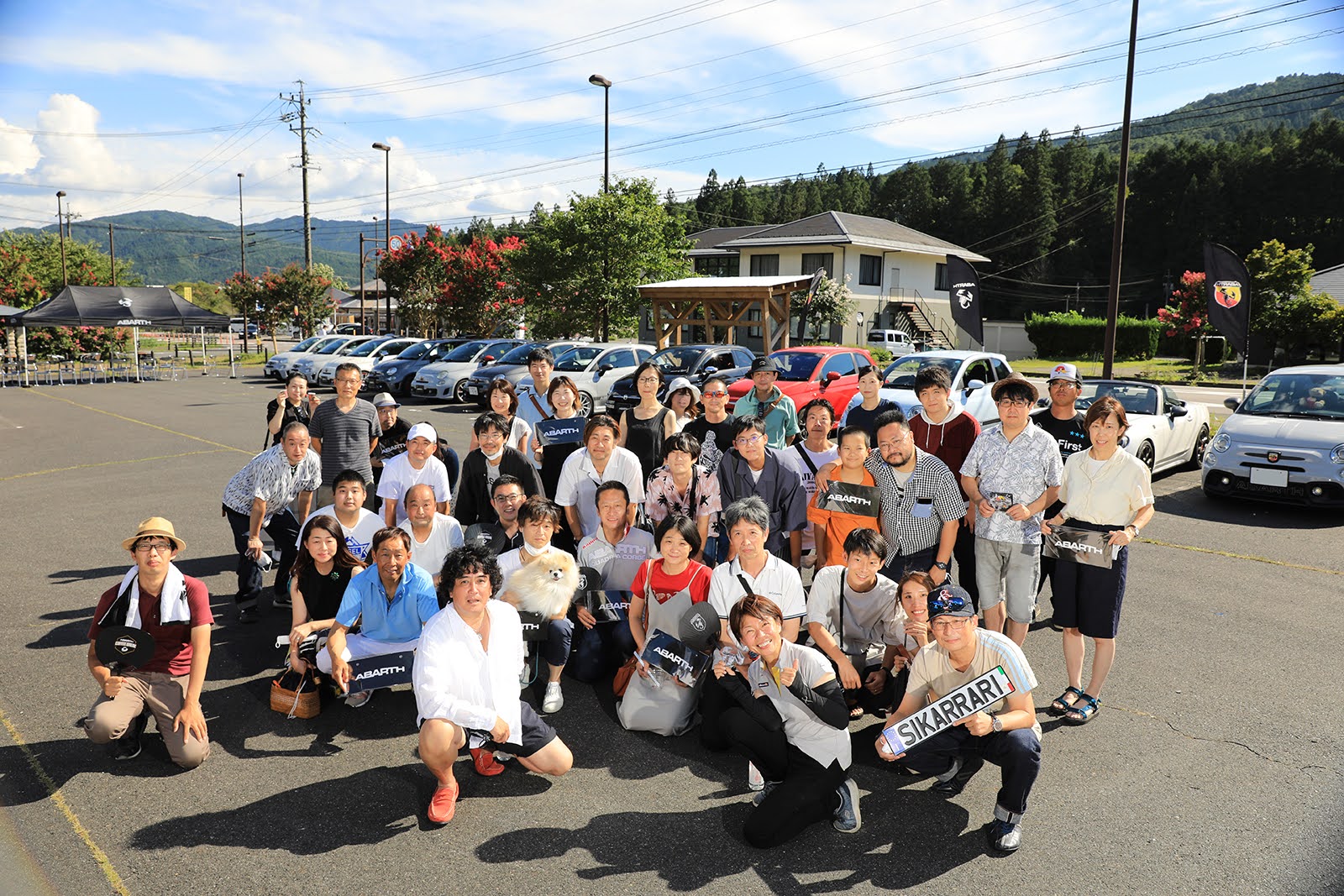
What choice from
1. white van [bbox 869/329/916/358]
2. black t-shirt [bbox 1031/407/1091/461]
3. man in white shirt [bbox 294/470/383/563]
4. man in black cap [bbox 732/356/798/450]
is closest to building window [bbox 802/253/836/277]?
white van [bbox 869/329/916/358]

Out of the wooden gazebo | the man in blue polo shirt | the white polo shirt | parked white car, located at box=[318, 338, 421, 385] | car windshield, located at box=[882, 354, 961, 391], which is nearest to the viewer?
the man in blue polo shirt

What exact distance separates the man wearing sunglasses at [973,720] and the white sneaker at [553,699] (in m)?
2.09

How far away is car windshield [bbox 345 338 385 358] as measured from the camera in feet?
91.3

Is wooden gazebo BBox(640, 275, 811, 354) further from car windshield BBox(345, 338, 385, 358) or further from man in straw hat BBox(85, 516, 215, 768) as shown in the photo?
man in straw hat BBox(85, 516, 215, 768)

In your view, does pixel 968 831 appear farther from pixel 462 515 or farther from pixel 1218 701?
pixel 462 515

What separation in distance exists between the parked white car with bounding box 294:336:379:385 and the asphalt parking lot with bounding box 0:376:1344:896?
860 inches

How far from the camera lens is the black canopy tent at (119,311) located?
1086 inches

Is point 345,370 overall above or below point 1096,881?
above

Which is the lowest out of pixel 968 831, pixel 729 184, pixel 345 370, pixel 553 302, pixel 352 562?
pixel 968 831

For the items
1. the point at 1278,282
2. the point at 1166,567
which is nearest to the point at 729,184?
the point at 1278,282

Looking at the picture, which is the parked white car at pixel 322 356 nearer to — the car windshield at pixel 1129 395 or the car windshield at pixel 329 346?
the car windshield at pixel 329 346

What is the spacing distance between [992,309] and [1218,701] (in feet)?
236

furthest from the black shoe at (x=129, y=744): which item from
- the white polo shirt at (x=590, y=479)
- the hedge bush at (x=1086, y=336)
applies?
the hedge bush at (x=1086, y=336)

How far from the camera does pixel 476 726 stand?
4.05 m
